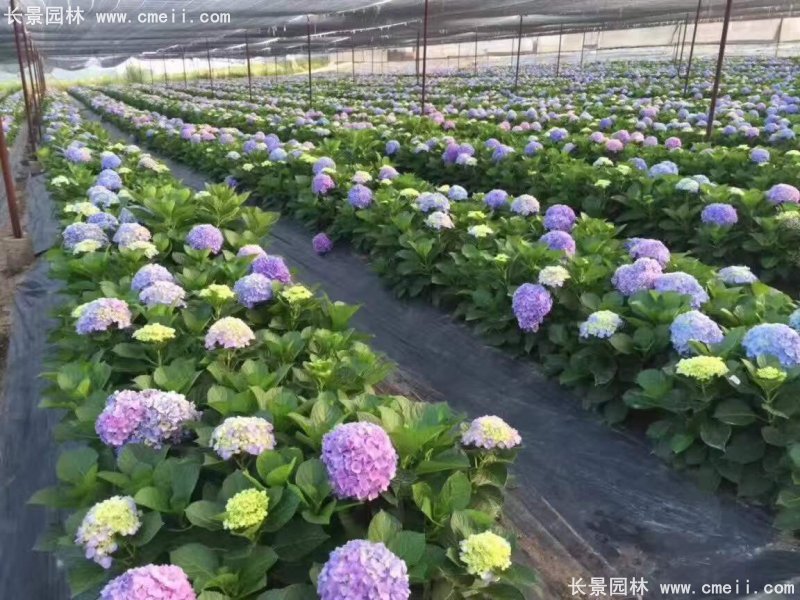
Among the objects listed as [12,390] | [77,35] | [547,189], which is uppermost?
[77,35]

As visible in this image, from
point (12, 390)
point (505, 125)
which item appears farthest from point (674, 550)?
point (505, 125)

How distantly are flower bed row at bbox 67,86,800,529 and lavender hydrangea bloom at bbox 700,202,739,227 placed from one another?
0.93 m

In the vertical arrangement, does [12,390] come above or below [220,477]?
below

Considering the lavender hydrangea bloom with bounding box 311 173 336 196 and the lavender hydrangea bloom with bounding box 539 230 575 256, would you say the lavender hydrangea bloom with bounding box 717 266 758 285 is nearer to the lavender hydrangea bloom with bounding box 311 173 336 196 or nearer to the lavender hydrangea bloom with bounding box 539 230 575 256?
the lavender hydrangea bloom with bounding box 539 230 575 256

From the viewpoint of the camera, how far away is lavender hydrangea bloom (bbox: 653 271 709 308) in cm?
308

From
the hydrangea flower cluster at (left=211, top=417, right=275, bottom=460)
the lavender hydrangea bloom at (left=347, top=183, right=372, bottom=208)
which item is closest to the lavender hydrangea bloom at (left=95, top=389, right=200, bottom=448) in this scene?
the hydrangea flower cluster at (left=211, top=417, right=275, bottom=460)

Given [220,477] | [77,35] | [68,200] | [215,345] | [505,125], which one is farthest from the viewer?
[77,35]

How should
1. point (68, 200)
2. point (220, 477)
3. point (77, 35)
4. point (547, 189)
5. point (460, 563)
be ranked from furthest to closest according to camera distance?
point (77, 35) → point (547, 189) → point (68, 200) → point (220, 477) → point (460, 563)

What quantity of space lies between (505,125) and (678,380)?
23.2 ft

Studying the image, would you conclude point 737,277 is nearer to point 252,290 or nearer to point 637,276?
point 637,276

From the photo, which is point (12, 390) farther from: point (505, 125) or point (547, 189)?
point (505, 125)

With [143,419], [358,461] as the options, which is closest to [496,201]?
[143,419]

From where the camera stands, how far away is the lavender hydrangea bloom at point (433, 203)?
479 centimetres

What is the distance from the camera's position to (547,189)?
255 inches
